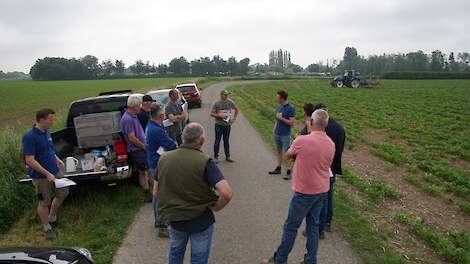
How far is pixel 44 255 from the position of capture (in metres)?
3.68

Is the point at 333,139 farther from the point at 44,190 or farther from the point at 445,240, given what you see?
the point at 44,190

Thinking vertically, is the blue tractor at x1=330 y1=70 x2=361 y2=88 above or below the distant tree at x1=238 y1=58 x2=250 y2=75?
below

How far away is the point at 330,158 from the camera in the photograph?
4336mm

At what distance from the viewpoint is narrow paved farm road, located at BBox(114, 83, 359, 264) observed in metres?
4.93

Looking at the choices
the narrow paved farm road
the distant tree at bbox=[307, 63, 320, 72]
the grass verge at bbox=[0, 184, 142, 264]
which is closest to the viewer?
the narrow paved farm road

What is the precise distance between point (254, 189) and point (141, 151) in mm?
2305

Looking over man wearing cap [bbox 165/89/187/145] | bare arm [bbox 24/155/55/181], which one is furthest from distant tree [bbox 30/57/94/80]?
bare arm [bbox 24/155/55/181]

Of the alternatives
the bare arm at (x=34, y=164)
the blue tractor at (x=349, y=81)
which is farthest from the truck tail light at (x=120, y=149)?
the blue tractor at (x=349, y=81)

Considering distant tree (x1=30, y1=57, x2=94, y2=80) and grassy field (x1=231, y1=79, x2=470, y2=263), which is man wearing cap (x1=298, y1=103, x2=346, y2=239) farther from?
distant tree (x1=30, y1=57, x2=94, y2=80)

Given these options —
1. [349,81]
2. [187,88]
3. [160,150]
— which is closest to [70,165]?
[160,150]

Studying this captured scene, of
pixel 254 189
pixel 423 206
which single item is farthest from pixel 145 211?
pixel 423 206

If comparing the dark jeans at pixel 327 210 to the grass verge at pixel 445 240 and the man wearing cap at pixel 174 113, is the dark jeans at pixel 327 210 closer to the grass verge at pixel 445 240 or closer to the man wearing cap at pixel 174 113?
the grass verge at pixel 445 240

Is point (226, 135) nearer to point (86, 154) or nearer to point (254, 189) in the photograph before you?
point (254, 189)

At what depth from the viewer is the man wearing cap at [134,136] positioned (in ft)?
21.0
